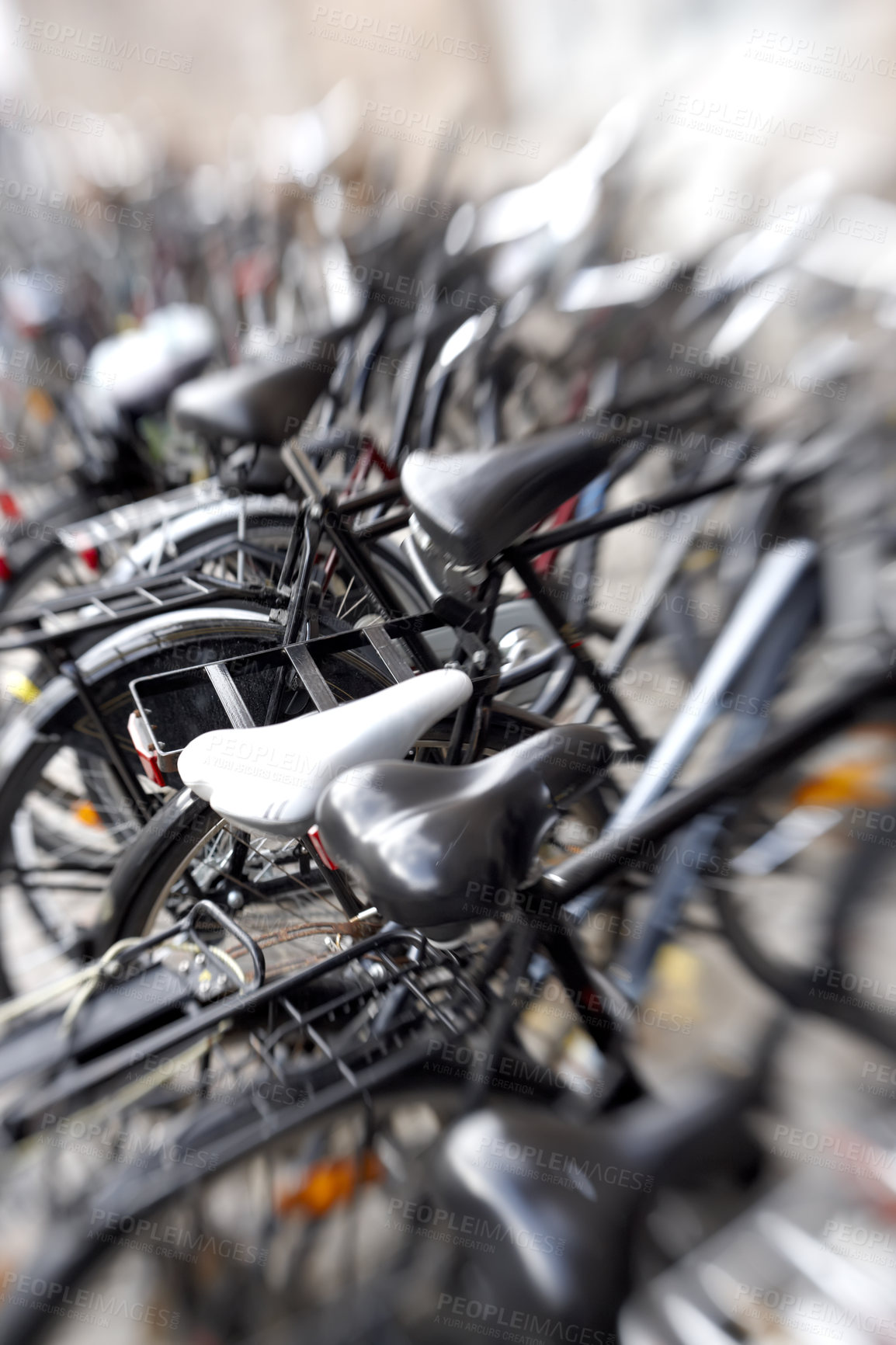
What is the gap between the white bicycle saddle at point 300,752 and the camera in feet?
3.87

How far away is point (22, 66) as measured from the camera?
10570mm

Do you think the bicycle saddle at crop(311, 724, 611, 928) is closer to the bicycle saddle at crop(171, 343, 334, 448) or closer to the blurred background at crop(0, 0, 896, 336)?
the bicycle saddle at crop(171, 343, 334, 448)

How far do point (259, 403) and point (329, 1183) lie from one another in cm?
176

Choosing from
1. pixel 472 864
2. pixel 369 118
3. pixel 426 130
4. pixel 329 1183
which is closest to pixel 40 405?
pixel 369 118

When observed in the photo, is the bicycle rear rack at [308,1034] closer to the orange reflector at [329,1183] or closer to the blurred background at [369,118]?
the orange reflector at [329,1183]

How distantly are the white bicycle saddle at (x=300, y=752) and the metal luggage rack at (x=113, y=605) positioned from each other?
0.67 metres

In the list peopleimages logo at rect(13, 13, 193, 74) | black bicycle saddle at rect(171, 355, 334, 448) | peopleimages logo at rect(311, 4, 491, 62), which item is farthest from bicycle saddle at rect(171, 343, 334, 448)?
peopleimages logo at rect(13, 13, 193, 74)

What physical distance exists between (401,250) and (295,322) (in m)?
1.22

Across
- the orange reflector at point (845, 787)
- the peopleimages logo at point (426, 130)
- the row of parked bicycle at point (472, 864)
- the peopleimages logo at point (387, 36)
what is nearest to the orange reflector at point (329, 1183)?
the row of parked bicycle at point (472, 864)

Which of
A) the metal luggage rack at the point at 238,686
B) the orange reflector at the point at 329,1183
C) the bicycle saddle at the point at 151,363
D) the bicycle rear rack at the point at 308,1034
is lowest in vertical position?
the orange reflector at the point at 329,1183

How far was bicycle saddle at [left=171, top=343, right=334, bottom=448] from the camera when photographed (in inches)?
85.4

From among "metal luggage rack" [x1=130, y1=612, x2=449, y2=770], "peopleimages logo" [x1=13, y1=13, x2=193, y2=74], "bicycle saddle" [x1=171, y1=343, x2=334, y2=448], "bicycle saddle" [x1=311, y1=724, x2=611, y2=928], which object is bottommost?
"bicycle saddle" [x1=311, y1=724, x2=611, y2=928]

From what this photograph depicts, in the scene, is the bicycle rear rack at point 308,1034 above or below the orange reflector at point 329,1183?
above

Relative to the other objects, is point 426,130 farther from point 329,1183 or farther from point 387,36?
point 329,1183
